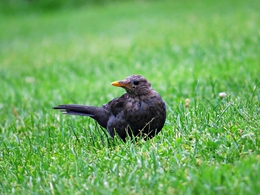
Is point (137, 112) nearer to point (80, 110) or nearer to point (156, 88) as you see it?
point (80, 110)

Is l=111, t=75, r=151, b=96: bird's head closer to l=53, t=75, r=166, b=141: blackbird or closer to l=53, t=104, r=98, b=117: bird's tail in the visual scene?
l=53, t=75, r=166, b=141: blackbird

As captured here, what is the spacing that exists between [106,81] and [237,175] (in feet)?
19.0

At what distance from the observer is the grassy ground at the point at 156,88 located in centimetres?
346

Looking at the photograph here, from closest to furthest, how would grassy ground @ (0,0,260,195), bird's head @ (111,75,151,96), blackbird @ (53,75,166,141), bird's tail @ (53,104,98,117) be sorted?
1. grassy ground @ (0,0,260,195)
2. blackbird @ (53,75,166,141)
3. bird's head @ (111,75,151,96)
4. bird's tail @ (53,104,98,117)

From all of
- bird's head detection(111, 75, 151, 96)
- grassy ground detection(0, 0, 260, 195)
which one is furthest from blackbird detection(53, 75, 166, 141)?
grassy ground detection(0, 0, 260, 195)

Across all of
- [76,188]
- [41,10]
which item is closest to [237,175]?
[76,188]

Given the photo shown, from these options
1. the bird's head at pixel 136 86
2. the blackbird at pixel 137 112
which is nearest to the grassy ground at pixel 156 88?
the blackbird at pixel 137 112

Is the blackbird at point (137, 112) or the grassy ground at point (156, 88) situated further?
the blackbird at point (137, 112)

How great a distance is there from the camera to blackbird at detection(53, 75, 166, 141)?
14.3 feet

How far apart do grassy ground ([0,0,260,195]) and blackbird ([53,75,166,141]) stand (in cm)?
14

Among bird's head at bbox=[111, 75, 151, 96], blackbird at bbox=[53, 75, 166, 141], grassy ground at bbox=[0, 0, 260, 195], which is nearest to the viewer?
grassy ground at bbox=[0, 0, 260, 195]

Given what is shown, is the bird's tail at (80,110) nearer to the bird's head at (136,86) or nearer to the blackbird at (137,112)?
the blackbird at (137,112)

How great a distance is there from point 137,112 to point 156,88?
3.19 m

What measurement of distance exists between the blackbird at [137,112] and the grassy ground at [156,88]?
0.14m
